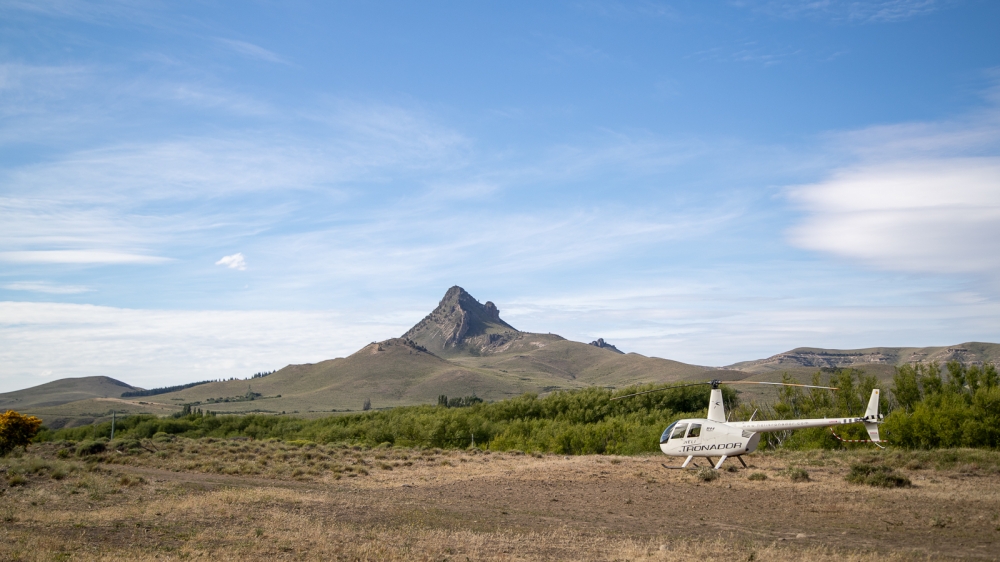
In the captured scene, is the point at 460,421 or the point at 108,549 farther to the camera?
the point at 460,421

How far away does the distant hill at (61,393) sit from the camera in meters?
147

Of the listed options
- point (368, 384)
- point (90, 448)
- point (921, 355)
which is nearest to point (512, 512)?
point (90, 448)

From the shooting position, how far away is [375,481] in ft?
74.1

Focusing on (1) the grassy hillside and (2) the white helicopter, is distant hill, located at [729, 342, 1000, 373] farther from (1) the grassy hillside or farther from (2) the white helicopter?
(2) the white helicopter

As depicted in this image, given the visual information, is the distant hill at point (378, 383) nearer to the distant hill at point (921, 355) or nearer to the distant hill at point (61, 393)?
the distant hill at point (61, 393)

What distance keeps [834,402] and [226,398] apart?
120 metres

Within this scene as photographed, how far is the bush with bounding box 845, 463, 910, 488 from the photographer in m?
17.7

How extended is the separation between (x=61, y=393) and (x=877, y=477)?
185 meters

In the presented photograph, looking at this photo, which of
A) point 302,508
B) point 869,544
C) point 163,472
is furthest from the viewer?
point 163,472

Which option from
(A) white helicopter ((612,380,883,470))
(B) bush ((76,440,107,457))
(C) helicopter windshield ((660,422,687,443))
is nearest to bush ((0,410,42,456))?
(B) bush ((76,440,107,457))

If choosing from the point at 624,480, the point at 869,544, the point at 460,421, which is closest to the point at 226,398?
the point at 460,421

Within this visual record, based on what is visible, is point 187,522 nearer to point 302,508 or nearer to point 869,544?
point 302,508

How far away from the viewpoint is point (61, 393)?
164 metres

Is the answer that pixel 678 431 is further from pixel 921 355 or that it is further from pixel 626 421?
pixel 921 355
